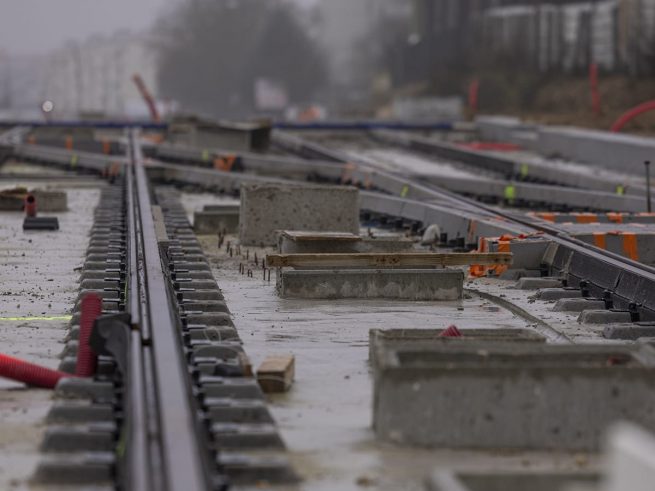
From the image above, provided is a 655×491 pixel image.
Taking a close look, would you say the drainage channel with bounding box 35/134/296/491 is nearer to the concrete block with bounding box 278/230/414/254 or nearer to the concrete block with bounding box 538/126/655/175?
the concrete block with bounding box 278/230/414/254

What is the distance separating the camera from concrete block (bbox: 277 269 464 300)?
1370cm

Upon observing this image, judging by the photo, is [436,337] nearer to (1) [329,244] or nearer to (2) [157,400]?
(2) [157,400]

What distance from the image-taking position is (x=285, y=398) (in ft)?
30.4

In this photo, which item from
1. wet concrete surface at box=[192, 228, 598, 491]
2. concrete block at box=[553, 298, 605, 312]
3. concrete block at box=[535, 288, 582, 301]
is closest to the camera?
wet concrete surface at box=[192, 228, 598, 491]

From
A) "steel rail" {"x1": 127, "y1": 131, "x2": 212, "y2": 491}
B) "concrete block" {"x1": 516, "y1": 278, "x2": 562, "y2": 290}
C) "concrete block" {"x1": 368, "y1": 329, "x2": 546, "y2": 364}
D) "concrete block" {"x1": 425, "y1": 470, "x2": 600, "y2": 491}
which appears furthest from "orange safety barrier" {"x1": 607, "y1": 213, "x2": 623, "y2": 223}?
"concrete block" {"x1": 425, "y1": 470, "x2": 600, "y2": 491}

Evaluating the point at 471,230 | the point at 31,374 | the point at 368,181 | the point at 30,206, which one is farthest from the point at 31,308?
the point at 368,181

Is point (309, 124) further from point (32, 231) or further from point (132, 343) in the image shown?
point (132, 343)

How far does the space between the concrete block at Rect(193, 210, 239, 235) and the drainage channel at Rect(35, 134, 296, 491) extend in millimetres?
6717

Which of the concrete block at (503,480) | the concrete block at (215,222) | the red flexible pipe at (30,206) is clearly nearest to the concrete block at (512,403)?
the concrete block at (503,480)

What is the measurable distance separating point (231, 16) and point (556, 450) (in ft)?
570

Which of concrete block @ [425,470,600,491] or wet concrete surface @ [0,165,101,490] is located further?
wet concrete surface @ [0,165,101,490]

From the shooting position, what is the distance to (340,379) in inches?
390

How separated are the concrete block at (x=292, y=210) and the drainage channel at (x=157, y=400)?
458 cm

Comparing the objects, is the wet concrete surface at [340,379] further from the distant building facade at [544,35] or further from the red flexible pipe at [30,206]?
the distant building facade at [544,35]
